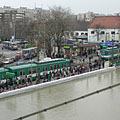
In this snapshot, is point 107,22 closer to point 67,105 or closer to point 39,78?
point 39,78

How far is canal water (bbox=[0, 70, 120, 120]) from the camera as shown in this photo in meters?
14.5

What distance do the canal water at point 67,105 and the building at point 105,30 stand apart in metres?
31.2

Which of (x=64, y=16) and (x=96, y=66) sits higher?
(x=64, y=16)

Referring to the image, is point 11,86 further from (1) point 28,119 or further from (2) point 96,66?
(2) point 96,66

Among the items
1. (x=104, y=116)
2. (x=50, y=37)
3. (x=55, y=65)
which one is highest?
(x=50, y=37)

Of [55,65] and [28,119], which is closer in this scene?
[28,119]

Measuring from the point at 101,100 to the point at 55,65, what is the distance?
793 centimetres

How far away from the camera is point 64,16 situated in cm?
3538

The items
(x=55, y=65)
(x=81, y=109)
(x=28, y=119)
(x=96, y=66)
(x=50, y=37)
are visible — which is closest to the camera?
(x=28, y=119)

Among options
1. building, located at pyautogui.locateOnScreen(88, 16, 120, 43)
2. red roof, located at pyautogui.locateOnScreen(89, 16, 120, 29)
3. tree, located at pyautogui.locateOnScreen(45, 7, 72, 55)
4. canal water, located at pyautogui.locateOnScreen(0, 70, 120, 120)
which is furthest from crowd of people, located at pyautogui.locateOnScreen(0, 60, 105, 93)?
red roof, located at pyautogui.locateOnScreen(89, 16, 120, 29)

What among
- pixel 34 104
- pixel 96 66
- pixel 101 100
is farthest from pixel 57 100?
pixel 96 66

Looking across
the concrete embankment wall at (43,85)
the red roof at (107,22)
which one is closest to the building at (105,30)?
the red roof at (107,22)

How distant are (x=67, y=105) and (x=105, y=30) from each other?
4040cm

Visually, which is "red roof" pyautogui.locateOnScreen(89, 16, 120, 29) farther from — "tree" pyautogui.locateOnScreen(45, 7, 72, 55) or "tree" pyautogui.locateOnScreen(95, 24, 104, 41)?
"tree" pyautogui.locateOnScreen(45, 7, 72, 55)
